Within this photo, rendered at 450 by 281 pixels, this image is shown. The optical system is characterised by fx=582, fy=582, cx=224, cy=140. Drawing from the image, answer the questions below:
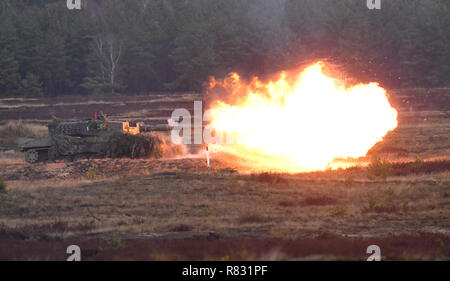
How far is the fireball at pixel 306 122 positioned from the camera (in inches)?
1211

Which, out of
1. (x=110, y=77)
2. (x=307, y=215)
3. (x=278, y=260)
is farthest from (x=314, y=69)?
(x=110, y=77)

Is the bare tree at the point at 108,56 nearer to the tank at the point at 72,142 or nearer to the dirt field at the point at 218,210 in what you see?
the tank at the point at 72,142

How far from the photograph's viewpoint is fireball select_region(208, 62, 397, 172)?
30766 mm

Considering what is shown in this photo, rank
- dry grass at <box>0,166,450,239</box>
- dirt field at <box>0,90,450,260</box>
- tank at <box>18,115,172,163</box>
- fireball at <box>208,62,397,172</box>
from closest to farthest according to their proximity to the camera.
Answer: dirt field at <box>0,90,450,260</box>
dry grass at <box>0,166,450,239</box>
fireball at <box>208,62,397,172</box>
tank at <box>18,115,172,163</box>

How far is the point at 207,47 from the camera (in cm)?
8456

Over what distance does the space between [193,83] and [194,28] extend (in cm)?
822

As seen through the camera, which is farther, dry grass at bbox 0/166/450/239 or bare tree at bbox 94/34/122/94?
bare tree at bbox 94/34/122/94

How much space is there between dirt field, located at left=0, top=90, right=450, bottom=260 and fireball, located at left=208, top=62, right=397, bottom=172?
201 cm

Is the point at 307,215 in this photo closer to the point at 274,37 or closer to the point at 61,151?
Result: the point at 61,151

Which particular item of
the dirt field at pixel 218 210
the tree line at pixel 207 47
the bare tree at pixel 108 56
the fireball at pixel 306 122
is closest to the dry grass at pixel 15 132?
the dirt field at pixel 218 210

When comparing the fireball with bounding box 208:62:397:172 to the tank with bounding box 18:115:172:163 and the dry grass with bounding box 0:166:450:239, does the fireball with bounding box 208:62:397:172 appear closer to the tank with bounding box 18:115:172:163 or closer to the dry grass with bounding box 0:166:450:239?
the dry grass with bounding box 0:166:450:239

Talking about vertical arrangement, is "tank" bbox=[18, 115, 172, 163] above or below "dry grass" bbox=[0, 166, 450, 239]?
above

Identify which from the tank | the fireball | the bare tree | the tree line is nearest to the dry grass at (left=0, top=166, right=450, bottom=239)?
the fireball

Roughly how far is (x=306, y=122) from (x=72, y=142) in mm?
13663
